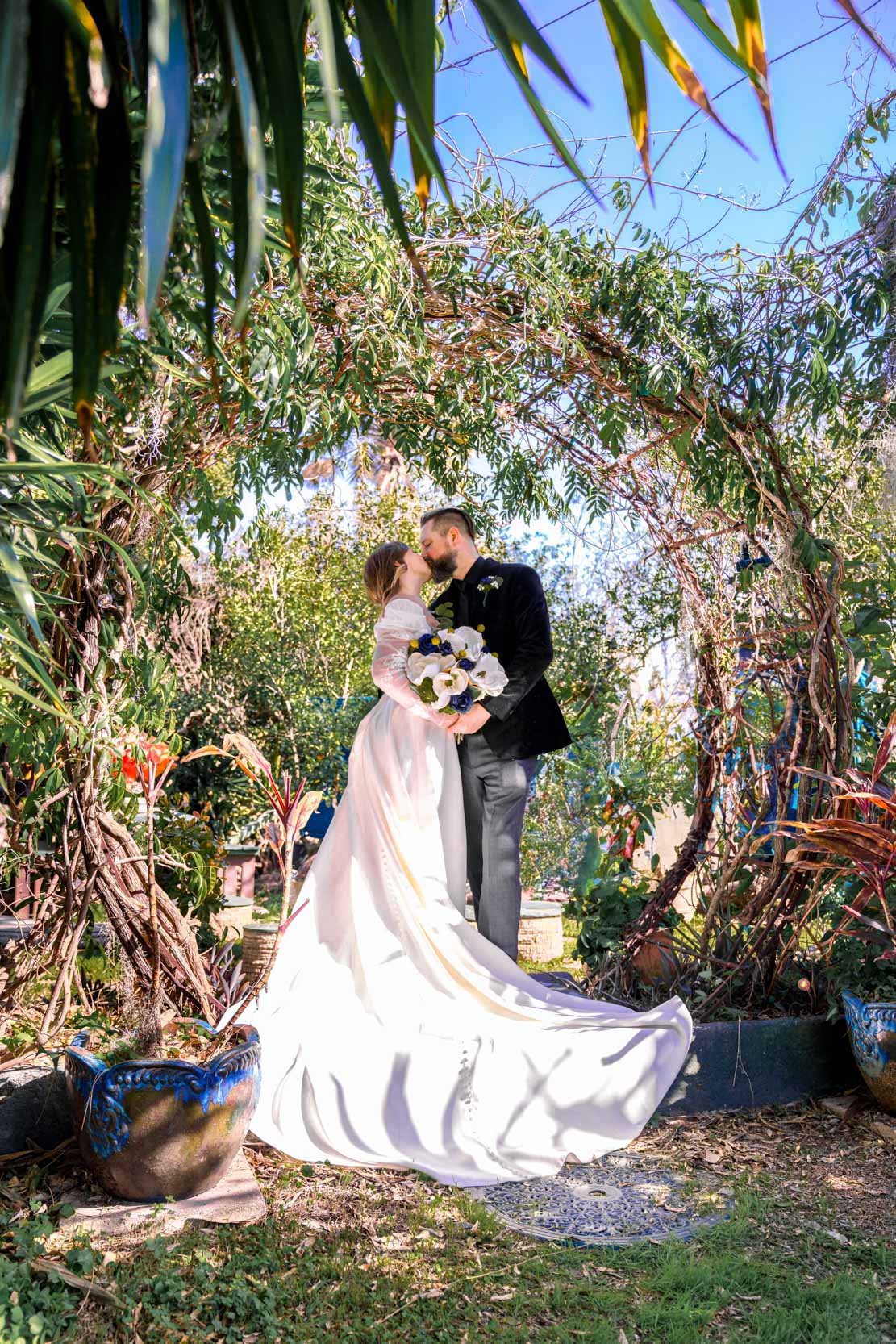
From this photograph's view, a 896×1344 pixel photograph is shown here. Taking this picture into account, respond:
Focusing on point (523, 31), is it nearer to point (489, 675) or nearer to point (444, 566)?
point (489, 675)

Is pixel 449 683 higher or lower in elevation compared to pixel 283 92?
lower

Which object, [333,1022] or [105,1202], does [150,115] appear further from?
[333,1022]

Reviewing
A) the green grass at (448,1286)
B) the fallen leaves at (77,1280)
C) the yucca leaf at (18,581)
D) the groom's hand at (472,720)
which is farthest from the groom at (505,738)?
the yucca leaf at (18,581)

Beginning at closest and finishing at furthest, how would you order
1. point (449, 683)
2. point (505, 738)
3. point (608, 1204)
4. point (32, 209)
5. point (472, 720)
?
point (32, 209) < point (608, 1204) < point (449, 683) < point (472, 720) < point (505, 738)

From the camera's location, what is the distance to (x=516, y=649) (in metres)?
4.06

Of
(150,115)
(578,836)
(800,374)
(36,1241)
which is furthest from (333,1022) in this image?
(578,836)

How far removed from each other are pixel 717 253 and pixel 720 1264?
10.2 feet

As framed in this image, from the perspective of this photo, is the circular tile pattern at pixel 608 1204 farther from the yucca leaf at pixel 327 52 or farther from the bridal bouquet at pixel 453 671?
the yucca leaf at pixel 327 52

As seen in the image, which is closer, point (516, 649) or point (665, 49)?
point (665, 49)

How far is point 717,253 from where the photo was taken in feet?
12.1

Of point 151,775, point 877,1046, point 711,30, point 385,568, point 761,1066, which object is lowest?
point 761,1066

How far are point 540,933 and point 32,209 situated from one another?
5.58 metres

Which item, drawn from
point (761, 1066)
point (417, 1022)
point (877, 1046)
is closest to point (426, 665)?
point (417, 1022)

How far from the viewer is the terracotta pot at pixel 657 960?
3971 millimetres
